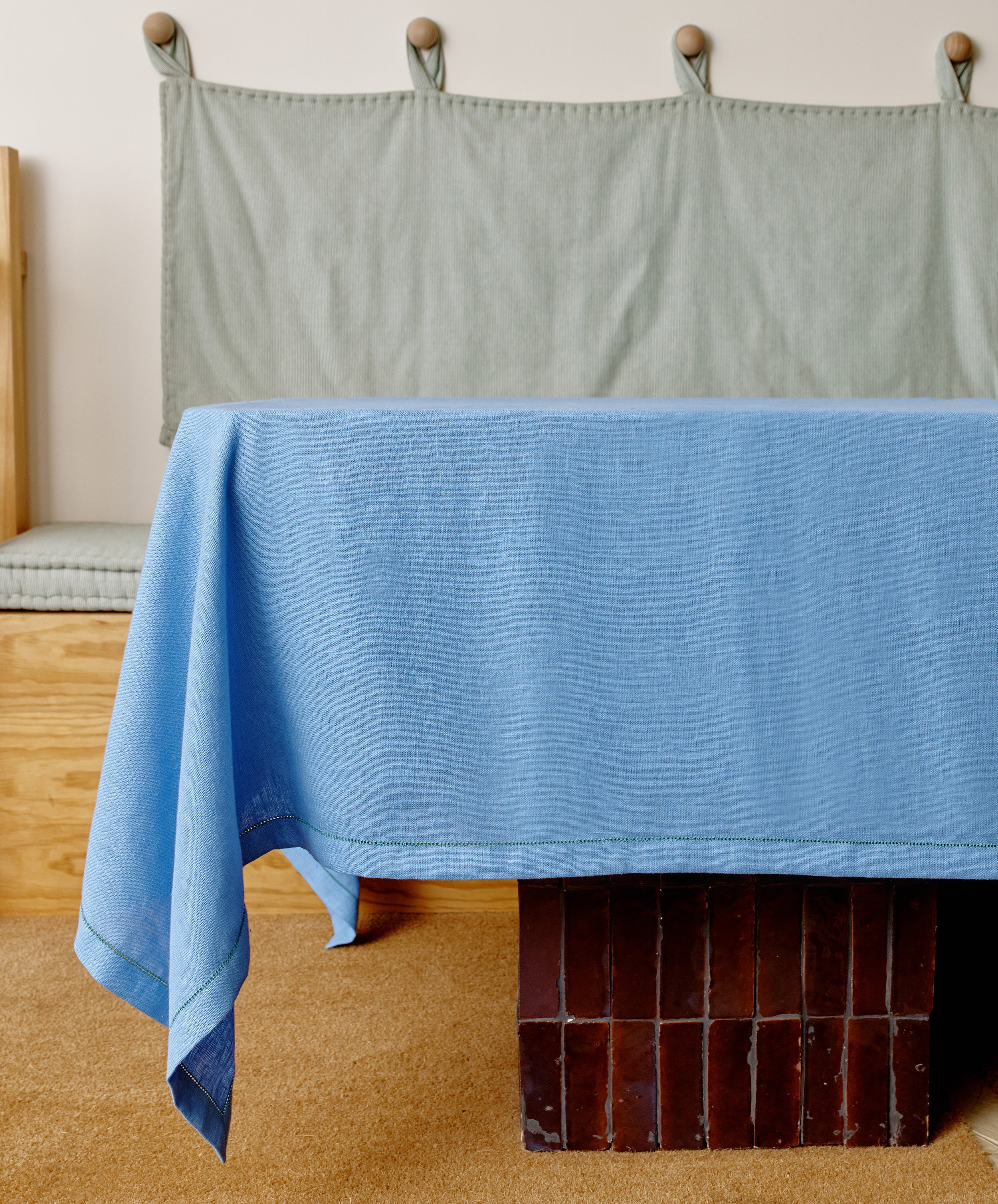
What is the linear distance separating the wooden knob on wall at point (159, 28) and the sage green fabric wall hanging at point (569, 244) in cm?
2

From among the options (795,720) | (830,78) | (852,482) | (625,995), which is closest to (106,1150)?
(625,995)

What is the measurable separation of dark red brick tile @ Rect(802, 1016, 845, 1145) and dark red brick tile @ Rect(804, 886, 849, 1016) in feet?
0.05

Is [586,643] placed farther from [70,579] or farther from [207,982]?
[70,579]

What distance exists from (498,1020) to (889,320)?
138 centimetres

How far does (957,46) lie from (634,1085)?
1.84 m

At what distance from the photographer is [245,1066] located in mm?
1124

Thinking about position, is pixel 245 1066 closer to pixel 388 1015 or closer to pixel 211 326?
pixel 388 1015

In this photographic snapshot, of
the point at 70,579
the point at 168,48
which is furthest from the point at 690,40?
the point at 70,579

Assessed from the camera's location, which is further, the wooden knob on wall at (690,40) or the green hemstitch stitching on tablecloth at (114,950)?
the wooden knob on wall at (690,40)

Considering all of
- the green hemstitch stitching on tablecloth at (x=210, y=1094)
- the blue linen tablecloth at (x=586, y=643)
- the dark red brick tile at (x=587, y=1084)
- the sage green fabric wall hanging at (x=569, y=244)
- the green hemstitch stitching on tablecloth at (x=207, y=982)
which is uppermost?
the sage green fabric wall hanging at (x=569, y=244)

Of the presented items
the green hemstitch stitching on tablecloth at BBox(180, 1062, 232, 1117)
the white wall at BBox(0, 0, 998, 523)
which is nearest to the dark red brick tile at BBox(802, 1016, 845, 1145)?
A: the green hemstitch stitching on tablecloth at BBox(180, 1062, 232, 1117)

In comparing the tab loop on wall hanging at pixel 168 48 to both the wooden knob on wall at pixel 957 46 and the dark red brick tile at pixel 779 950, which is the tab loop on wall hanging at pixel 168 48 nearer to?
the wooden knob on wall at pixel 957 46

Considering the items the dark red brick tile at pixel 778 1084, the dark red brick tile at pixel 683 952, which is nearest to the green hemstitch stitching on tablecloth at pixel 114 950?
the dark red brick tile at pixel 683 952

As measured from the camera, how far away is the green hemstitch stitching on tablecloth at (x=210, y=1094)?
807 mm
